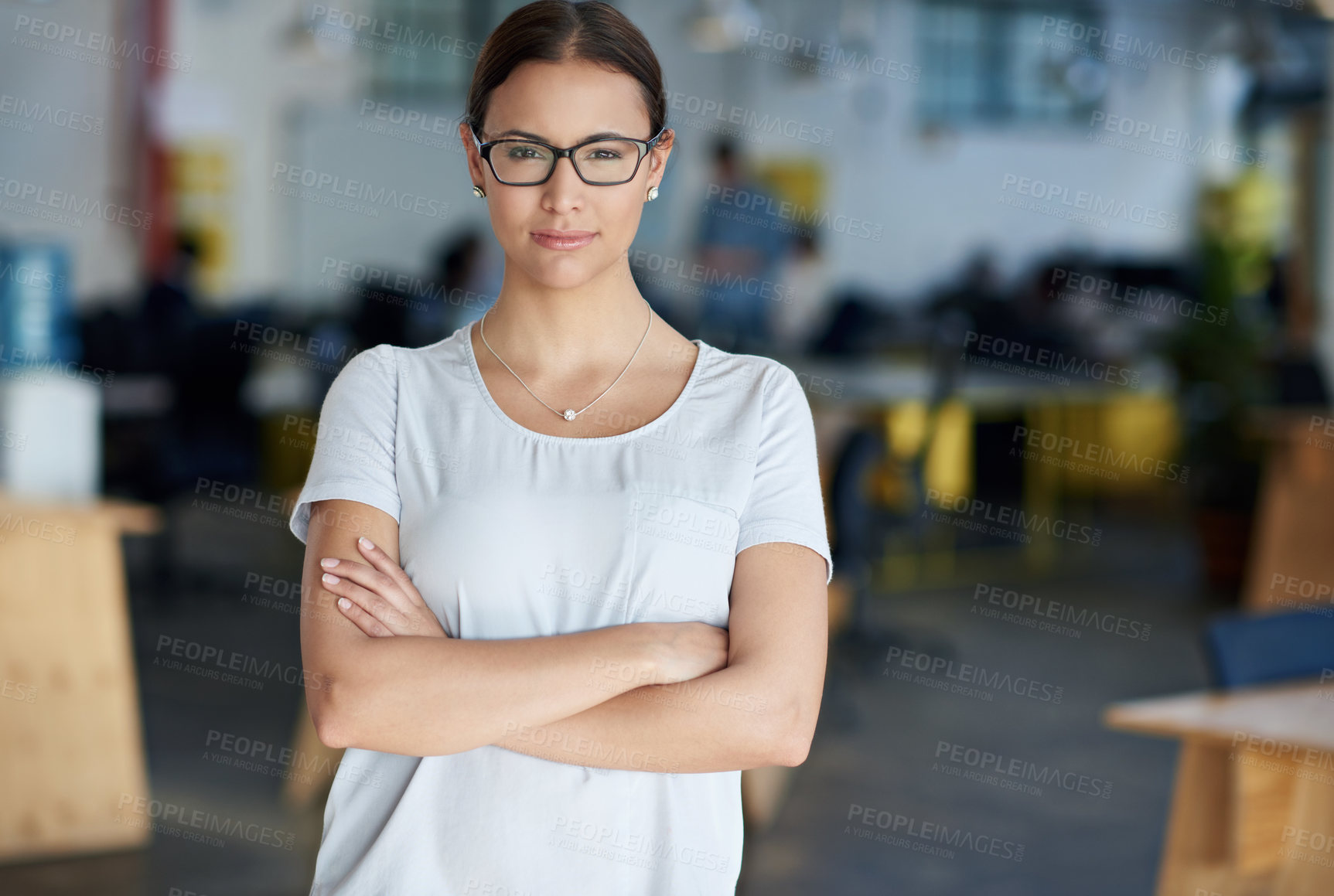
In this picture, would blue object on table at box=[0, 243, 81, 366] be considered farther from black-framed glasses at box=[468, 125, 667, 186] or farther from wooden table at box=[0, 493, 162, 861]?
black-framed glasses at box=[468, 125, 667, 186]

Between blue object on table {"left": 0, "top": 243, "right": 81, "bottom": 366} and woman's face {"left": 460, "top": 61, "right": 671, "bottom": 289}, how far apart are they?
354 centimetres

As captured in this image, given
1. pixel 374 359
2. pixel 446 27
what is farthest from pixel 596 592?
pixel 446 27

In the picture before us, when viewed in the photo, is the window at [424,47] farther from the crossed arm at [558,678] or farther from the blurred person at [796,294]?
the crossed arm at [558,678]

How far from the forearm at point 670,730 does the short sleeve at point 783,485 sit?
140 mm

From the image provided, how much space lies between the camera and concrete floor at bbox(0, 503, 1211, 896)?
3.29m

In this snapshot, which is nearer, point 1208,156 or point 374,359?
point 374,359

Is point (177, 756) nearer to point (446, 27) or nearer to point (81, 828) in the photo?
point (81, 828)

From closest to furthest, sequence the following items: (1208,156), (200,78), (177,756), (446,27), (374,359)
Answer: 1. (374,359)
2. (177,756)
3. (200,78)
4. (446,27)
5. (1208,156)

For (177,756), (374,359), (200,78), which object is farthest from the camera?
(200,78)

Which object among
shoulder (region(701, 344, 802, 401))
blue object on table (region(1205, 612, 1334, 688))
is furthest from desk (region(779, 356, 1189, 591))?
shoulder (region(701, 344, 802, 401))

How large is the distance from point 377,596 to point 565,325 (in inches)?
13.1

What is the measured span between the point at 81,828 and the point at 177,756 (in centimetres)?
60

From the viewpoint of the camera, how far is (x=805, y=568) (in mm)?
1336

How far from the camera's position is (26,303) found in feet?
14.4
